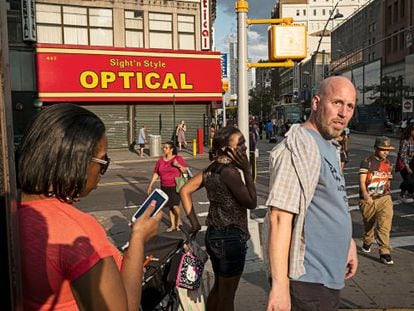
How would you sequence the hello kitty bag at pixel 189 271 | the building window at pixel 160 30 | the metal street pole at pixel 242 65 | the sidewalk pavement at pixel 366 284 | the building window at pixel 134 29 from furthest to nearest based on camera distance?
the building window at pixel 160 30
the building window at pixel 134 29
the metal street pole at pixel 242 65
the sidewalk pavement at pixel 366 284
the hello kitty bag at pixel 189 271

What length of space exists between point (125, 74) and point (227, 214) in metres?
22.2

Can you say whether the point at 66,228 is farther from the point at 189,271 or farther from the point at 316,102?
the point at 316,102

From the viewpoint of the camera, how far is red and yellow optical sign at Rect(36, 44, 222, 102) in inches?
916

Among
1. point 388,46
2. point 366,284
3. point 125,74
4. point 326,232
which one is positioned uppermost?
point 388,46

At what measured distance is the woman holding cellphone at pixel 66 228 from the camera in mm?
1423

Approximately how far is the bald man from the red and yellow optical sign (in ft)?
74.0

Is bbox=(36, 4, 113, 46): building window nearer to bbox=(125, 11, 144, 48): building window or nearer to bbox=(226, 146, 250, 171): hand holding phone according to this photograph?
bbox=(125, 11, 144, 48): building window

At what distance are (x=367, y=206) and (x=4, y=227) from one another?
548cm

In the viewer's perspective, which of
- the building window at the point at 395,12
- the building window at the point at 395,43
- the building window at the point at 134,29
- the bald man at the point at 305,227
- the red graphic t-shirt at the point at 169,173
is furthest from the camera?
the building window at the point at 395,12

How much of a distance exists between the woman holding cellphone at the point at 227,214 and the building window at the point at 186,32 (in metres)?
23.4

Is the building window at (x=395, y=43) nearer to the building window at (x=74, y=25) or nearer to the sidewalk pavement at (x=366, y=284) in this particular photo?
the building window at (x=74, y=25)

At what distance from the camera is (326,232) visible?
254 cm

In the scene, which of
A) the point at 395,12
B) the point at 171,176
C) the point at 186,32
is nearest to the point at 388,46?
the point at 395,12

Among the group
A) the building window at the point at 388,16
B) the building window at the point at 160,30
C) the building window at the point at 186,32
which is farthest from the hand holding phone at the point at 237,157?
the building window at the point at 388,16
